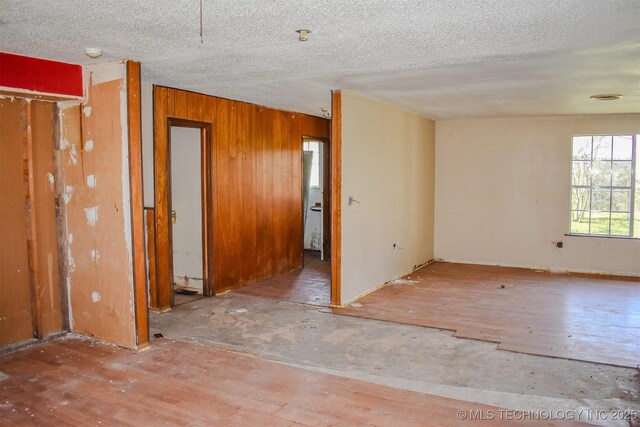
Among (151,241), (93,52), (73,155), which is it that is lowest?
(151,241)

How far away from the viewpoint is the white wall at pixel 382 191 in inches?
224

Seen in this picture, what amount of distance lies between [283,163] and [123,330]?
3.70 meters

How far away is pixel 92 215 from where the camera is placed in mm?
4336

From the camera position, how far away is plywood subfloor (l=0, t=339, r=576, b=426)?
3.01 meters

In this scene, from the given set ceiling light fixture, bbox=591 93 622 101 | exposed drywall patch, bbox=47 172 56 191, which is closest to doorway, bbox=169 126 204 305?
exposed drywall patch, bbox=47 172 56 191

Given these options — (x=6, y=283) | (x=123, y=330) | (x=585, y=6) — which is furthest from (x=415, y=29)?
(x=6, y=283)

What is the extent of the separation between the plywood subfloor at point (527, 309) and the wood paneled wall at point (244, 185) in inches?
66.6

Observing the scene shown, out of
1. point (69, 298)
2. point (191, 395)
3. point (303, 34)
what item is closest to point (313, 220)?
point (69, 298)

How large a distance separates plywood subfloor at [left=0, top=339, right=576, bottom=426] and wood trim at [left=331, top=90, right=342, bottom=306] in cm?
178

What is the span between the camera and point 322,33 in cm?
323

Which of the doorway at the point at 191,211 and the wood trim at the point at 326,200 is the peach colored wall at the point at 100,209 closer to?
the doorway at the point at 191,211

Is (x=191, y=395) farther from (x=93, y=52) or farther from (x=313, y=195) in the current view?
(x=313, y=195)

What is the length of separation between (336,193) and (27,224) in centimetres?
301

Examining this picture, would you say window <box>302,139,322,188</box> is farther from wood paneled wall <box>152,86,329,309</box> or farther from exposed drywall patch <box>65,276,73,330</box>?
exposed drywall patch <box>65,276,73,330</box>
